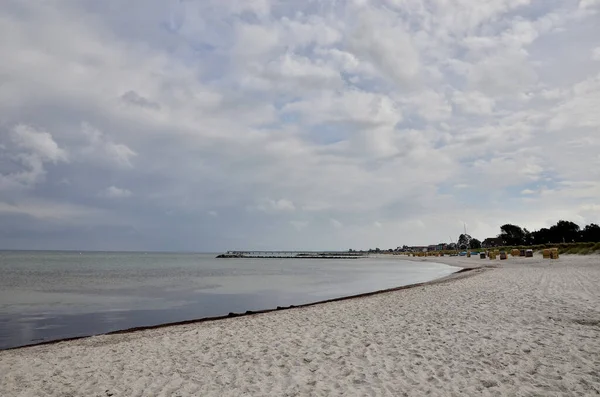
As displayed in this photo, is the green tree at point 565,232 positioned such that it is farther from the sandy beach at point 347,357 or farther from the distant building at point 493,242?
the sandy beach at point 347,357

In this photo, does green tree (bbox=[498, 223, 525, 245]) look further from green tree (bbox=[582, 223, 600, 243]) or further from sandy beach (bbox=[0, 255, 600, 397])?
sandy beach (bbox=[0, 255, 600, 397])

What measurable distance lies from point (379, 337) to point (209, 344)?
413 cm

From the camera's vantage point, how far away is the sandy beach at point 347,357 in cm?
604

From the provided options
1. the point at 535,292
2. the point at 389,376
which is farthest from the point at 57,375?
Answer: the point at 535,292

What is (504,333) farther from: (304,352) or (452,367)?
(304,352)

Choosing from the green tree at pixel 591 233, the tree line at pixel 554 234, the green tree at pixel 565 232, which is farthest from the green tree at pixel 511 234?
the green tree at pixel 591 233

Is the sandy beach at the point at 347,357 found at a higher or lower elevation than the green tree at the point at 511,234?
lower

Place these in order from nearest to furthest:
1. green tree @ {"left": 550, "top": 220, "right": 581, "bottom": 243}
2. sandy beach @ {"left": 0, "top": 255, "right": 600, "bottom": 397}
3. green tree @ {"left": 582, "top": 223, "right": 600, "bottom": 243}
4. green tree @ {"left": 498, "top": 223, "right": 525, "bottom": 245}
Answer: sandy beach @ {"left": 0, "top": 255, "right": 600, "bottom": 397} → green tree @ {"left": 582, "top": 223, "right": 600, "bottom": 243} → green tree @ {"left": 550, "top": 220, "right": 581, "bottom": 243} → green tree @ {"left": 498, "top": 223, "right": 525, "bottom": 245}

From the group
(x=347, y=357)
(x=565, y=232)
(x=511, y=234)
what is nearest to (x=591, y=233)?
(x=565, y=232)

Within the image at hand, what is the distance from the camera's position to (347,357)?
7648 millimetres

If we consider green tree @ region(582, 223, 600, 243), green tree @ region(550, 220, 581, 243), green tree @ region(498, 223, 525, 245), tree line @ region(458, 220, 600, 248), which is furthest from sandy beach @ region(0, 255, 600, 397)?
green tree @ region(498, 223, 525, 245)

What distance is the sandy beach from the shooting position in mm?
6035

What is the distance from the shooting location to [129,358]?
350 inches

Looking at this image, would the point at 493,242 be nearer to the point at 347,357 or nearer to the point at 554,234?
the point at 554,234
